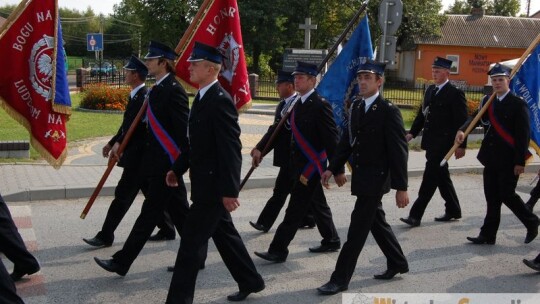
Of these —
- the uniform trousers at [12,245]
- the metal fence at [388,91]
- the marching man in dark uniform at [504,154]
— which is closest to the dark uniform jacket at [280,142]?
the marching man in dark uniform at [504,154]

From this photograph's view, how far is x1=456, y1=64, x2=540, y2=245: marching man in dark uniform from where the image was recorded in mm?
6828

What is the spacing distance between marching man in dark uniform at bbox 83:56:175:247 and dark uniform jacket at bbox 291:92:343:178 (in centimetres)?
153

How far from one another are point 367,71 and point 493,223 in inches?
108

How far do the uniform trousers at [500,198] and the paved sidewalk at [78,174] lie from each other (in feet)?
12.9

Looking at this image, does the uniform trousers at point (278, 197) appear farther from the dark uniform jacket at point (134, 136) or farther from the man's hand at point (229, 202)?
the man's hand at point (229, 202)

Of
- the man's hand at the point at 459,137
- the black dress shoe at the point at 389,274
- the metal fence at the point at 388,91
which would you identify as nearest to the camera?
the black dress shoe at the point at 389,274

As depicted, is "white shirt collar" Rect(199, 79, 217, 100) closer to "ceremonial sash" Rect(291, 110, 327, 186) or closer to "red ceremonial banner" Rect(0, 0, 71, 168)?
"ceremonial sash" Rect(291, 110, 327, 186)

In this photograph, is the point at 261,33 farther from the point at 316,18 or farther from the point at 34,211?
the point at 34,211

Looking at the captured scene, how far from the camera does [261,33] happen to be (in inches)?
1688

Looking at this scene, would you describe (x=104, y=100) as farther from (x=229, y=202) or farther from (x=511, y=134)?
(x=229, y=202)

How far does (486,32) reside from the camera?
50.5 meters

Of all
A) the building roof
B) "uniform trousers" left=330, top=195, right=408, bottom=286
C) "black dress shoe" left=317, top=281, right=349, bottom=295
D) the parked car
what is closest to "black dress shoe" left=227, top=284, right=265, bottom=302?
"black dress shoe" left=317, top=281, right=349, bottom=295

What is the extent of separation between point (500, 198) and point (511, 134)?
2.30 ft

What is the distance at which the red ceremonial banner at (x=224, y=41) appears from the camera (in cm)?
657
